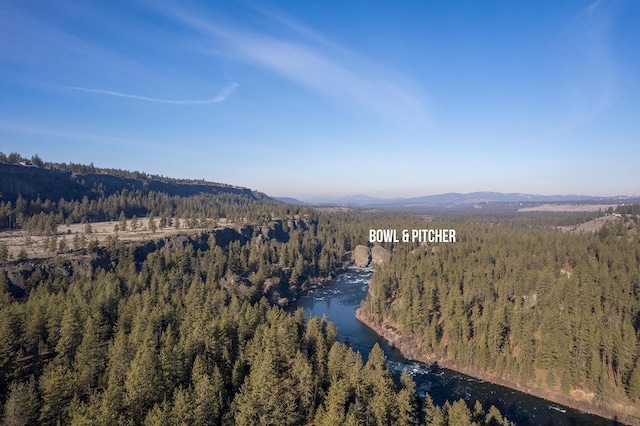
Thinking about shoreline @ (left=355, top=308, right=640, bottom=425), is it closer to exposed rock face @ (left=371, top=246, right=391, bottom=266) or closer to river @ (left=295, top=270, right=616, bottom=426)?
river @ (left=295, top=270, right=616, bottom=426)

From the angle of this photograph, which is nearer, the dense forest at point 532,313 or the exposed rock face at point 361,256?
the dense forest at point 532,313

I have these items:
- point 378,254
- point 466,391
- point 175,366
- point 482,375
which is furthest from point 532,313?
point 378,254

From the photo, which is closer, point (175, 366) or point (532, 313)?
point (175, 366)

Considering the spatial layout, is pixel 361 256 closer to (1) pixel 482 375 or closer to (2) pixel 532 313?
(2) pixel 532 313

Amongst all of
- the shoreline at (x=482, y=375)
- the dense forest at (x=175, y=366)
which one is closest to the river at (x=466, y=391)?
the shoreline at (x=482, y=375)

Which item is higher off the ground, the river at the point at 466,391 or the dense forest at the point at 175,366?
the dense forest at the point at 175,366

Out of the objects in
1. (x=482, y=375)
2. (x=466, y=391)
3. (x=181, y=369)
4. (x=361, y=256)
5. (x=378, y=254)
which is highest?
(x=181, y=369)

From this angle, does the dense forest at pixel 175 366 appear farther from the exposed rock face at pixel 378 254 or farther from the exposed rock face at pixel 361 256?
the exposed rock face at pixel 378 254
